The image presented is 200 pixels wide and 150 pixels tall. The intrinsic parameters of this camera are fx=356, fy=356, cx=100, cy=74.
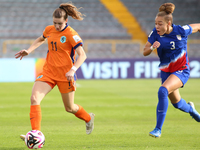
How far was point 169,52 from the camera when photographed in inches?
224

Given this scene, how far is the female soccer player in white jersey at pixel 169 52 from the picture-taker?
5.39 metres

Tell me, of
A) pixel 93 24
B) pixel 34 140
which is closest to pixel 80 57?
pixel 34 140

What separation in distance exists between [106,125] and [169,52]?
186 cm

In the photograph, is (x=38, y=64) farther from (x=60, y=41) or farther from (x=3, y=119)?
(x=60, y=41)

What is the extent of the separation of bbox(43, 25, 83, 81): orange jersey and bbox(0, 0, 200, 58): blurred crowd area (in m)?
15.6

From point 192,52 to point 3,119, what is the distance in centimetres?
1699

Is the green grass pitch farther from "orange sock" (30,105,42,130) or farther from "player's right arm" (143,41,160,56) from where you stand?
"player's right arm" (143,41,160,56)

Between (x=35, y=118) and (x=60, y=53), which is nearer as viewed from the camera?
(x=35, y=118)

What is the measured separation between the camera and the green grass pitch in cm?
507

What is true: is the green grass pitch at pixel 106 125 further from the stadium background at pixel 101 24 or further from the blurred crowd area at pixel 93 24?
the blurred crowd area at pixel 93 24

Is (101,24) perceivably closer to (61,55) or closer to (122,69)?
(122,69)

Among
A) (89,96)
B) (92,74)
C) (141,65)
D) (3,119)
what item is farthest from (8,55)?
(3,119)

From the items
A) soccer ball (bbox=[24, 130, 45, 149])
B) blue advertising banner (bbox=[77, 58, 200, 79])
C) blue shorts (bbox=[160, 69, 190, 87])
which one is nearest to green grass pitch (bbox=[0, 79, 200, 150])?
soccer ball (bbox=[24, 130, 45, 149])

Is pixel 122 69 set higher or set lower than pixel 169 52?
lower
